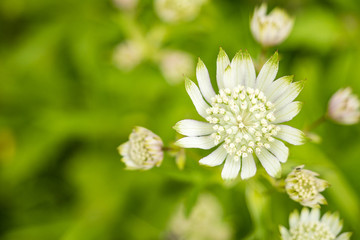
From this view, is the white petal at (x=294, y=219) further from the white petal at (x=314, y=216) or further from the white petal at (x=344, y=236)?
the white petal at (x=344, y=236)

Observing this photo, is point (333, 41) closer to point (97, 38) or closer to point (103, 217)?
point (97, 38)

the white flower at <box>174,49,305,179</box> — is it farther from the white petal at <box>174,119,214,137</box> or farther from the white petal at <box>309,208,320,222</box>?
the white petal at <box>309,208,320,222</box>

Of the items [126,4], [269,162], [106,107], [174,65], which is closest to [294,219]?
[269,162]

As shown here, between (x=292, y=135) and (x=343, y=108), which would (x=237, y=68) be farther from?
(x=343, y=108)

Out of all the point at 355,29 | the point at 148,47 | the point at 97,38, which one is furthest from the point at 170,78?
the point at 355,29

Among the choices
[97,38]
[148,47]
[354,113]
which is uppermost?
[97,38]

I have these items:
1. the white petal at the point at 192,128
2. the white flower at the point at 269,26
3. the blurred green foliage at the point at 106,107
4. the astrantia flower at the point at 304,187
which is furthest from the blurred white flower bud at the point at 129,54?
the astrantia flower at the point at 304,187
